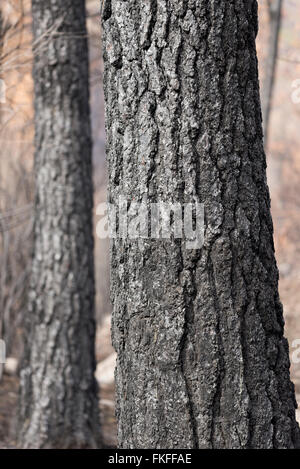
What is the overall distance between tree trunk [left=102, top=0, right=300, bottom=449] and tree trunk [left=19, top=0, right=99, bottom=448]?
2448 millimetres

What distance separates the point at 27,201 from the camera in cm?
625

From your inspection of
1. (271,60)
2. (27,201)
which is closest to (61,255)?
(27,201)

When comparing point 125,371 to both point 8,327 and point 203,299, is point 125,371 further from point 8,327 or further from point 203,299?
point 8,327

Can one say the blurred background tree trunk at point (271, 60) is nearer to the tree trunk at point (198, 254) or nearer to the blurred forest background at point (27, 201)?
the blurred forest background at point (27, 201)

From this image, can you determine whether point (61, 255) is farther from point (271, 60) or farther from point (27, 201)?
point (271, 60)

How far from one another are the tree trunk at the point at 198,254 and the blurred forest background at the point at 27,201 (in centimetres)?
169

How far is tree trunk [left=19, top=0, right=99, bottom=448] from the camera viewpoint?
4.36 metres

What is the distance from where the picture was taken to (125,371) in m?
2.02

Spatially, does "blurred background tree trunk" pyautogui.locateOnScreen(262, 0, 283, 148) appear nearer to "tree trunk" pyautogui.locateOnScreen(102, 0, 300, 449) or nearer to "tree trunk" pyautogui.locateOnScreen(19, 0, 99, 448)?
"tree trunk" pyautogui.locateOnScreen(19, 0, 99, 448)

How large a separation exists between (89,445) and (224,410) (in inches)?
106

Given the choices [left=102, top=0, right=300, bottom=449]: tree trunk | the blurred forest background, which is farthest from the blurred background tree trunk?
[left=102, top=0, right=300, bottom=449]: tree trunk

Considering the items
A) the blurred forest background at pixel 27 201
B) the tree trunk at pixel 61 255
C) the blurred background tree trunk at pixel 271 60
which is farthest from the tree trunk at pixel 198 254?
the blurred background tree trunk at pixel 271 60

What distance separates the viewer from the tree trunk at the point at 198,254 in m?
1.90

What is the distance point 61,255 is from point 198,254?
8.61 feet
